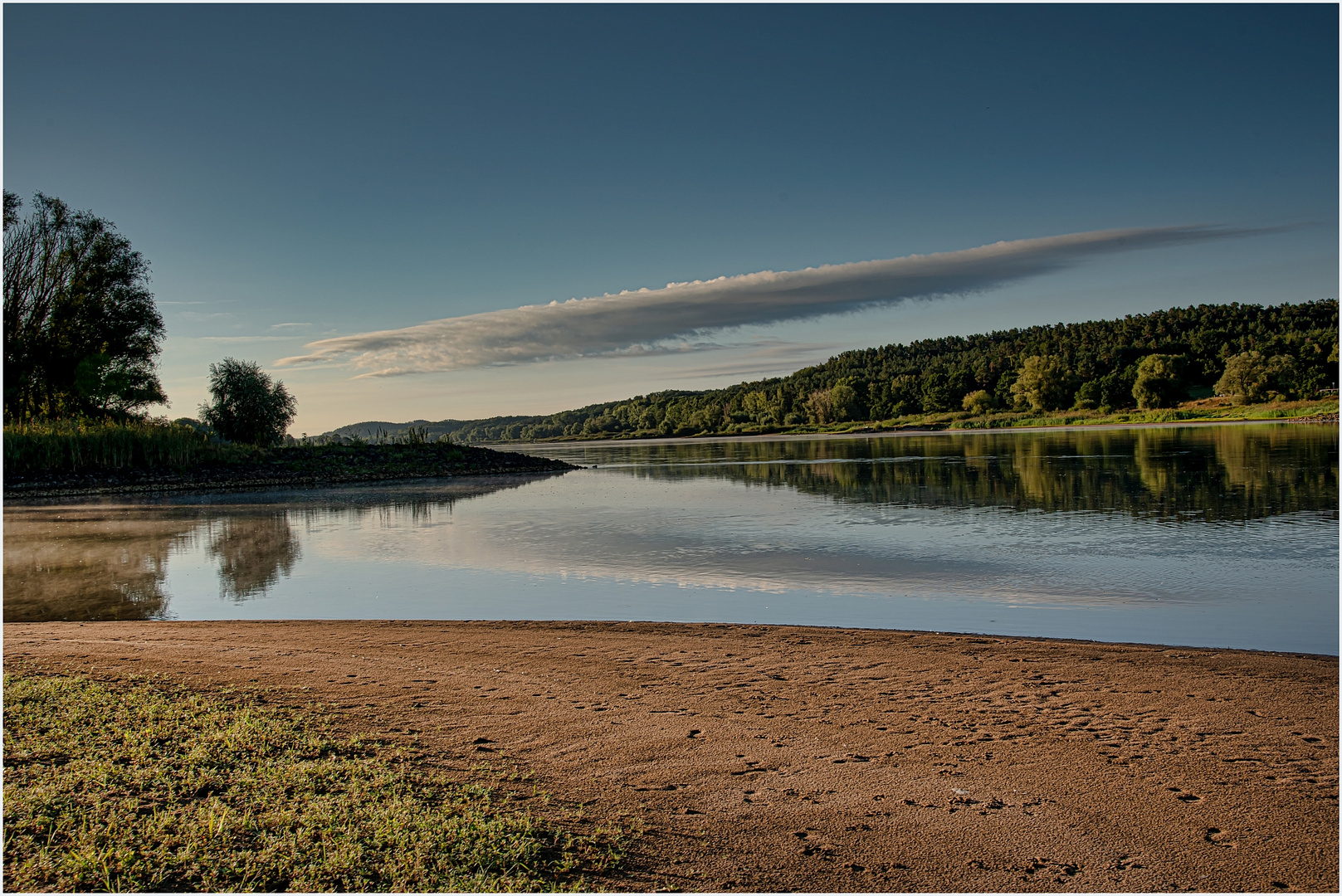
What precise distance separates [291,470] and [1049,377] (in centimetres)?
11984

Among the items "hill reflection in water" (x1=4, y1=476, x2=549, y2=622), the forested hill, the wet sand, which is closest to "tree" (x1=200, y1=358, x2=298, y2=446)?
"hill reflection in water" (x1=4, y1=476, x2=549, y2=622)

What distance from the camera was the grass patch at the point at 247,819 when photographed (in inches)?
127

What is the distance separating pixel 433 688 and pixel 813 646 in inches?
129

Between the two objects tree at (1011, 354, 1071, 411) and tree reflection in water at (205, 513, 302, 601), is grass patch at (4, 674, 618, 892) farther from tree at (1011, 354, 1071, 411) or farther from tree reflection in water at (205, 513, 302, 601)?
tree at (1011, 354, 1071, 411)

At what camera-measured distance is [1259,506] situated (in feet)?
50.7

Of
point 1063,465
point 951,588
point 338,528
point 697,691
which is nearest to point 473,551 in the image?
point 338,528

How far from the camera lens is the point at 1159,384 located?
109062 millimetres

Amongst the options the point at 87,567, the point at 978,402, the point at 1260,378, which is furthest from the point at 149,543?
the point at 978,402

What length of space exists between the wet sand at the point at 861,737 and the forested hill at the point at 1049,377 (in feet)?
366

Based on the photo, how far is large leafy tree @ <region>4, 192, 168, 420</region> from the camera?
41.2 m

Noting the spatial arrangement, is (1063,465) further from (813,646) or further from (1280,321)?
(1280,321)

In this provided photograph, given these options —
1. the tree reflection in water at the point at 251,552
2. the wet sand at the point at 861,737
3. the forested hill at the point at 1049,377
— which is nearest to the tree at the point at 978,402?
the forested hill at the point at 1049,377

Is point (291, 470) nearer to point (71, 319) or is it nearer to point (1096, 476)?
point (71, 319)

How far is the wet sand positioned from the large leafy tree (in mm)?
42438
